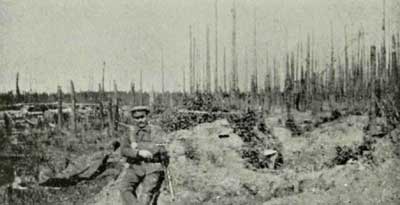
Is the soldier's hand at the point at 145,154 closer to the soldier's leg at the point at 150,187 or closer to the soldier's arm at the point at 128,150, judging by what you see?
the soldier's arm at the point at 128,150

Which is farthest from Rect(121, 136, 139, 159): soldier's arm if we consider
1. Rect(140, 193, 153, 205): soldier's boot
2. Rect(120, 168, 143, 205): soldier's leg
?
Rect(140, 193, 153, 205): soldier's boot

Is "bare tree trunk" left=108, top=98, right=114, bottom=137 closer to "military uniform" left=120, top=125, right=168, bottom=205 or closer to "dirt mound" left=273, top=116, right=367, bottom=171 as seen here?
"dirt mound" left=273, top=116, right=367, bottom=171

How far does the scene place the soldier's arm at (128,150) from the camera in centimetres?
319

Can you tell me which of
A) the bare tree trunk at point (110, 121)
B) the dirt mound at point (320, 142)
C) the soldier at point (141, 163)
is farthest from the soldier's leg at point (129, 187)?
the bare tree trunk at point (110, 121)

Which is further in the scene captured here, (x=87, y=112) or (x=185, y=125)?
(x=87, y=112)

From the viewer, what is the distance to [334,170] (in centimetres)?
516

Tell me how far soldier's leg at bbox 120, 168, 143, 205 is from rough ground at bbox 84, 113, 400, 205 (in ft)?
4.31

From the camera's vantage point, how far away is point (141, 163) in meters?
3.24

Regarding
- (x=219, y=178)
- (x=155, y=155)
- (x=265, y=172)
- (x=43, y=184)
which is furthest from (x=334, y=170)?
(x=43, y=184)

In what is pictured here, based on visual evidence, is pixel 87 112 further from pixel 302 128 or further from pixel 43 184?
pixel 302 128

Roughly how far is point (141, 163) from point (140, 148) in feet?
0.35

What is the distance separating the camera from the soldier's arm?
3.19 m

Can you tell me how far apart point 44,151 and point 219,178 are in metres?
2.05

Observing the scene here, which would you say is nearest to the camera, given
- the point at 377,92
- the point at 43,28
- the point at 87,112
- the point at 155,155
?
the point at 155,155
